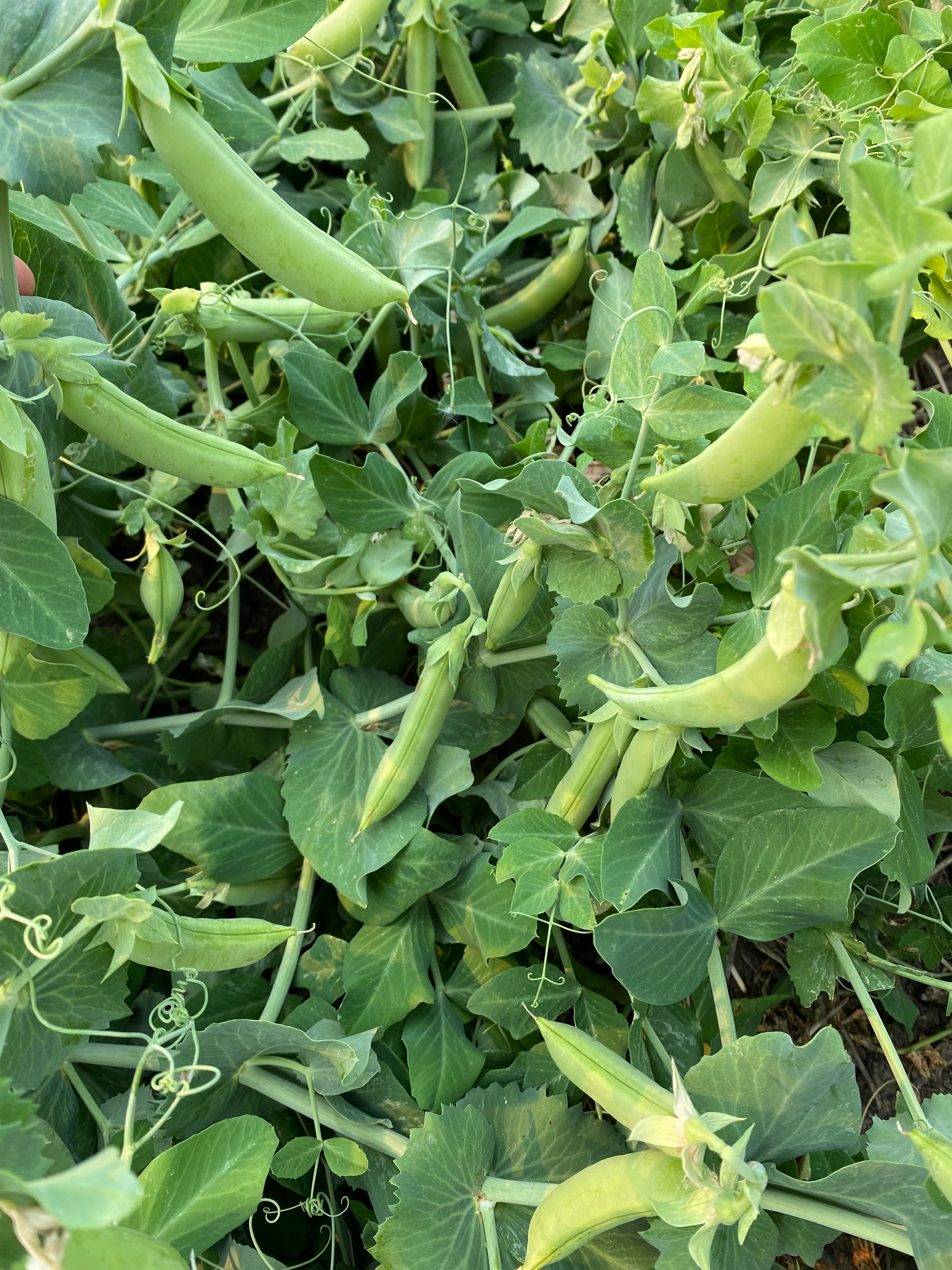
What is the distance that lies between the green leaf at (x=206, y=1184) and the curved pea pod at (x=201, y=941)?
0.15m

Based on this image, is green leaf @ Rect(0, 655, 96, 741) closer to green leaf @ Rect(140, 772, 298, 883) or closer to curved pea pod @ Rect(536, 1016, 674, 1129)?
green leaf @ Rect(140, 772, 298, 883)

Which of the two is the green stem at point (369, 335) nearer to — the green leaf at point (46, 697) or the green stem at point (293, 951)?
the green leaf at point (46, 697)

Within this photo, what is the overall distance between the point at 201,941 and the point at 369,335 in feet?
2.69

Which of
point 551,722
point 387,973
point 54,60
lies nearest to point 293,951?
point 387,973

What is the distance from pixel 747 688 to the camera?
71 cm

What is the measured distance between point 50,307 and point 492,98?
964 mm

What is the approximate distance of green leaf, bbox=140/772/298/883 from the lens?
1147mm

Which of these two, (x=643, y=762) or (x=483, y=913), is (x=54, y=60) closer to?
(x=643, y=762)

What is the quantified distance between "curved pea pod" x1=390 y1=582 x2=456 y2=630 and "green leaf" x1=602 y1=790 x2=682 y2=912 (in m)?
0.32

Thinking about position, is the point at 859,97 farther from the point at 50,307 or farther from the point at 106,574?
the point at 106,574

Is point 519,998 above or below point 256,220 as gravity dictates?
below

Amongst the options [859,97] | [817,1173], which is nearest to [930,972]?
[817,1173]

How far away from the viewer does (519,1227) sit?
1.01 meters

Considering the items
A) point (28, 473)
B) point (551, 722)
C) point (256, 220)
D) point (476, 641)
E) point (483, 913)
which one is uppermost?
point (256, 220)
